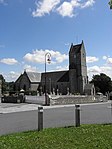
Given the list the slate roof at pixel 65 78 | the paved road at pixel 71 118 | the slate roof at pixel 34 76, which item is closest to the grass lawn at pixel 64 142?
the paved road at pixel 71 118

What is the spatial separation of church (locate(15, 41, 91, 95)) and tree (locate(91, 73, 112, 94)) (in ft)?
16.0

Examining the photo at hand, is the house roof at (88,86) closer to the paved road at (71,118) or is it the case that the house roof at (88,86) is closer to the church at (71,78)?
the church at (71,78)

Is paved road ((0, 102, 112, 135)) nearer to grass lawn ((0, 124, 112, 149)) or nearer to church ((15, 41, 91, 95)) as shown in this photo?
grass lawn ((0, 124, 112, 149))

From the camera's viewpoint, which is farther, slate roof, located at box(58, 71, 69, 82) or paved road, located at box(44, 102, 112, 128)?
slate roof, located at box(58, 71, 69, 82)

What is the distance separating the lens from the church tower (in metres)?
111

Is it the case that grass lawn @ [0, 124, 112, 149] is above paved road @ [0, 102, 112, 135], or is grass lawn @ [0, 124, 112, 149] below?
above

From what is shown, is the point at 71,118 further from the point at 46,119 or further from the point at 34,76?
the point at 34,76

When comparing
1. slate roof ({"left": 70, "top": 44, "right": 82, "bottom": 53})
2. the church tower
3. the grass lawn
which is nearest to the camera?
the grass lawn

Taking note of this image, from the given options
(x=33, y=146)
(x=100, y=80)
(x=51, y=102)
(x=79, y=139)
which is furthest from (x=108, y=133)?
(x=100, y=80)

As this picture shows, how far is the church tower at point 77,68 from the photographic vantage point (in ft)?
363

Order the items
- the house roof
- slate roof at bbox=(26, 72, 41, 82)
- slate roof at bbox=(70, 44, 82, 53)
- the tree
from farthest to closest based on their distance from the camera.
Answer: slate roof at bbox=(26, 72, 41, 82), slate roof at bbox=(70, 44, 82, 53), the tree, the house roof

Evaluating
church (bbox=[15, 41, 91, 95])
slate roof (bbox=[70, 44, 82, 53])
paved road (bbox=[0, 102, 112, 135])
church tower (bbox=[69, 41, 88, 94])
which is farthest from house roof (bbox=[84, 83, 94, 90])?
paved road (bbox=[0, 102, 112, 135])

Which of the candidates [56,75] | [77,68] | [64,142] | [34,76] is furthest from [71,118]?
[34,76]

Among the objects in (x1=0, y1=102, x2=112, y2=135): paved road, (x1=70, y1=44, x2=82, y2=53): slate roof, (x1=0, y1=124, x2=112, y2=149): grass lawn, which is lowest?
(x1=0, y1=102, x2=112, y2=135): paved road
